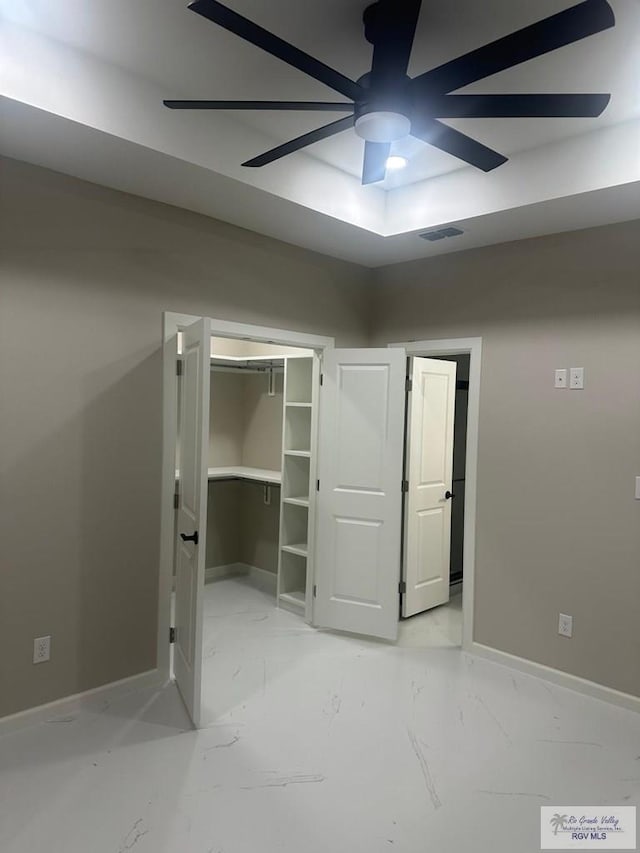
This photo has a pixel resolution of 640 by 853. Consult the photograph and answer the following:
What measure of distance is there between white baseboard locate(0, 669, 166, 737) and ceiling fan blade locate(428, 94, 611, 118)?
3.06 metres

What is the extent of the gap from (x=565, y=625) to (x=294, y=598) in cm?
199

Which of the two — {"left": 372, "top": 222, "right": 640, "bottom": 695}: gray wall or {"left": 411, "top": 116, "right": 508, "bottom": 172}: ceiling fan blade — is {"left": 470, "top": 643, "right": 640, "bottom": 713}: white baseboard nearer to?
{"left": 372, "top": 222, "right": 640, "bottom": 695}: gray wall

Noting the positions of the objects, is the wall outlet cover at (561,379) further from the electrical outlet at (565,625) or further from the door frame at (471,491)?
the electrical outlet at (565,625)

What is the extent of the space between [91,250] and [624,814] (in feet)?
11.3

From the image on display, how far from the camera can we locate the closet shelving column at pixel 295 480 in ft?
14.8

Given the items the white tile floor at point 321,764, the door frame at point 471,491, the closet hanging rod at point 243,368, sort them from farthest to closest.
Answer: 1. the closet hanging rod at point 243,368
2. the door frame at point 471,491
3. the white tile floor at point 321,764

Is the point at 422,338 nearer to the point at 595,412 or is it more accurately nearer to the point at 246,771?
the point at 595,412

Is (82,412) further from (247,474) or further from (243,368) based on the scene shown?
(243,368)

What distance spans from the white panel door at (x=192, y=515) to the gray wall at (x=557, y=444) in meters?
1.89

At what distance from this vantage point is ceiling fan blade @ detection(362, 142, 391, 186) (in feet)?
7.43

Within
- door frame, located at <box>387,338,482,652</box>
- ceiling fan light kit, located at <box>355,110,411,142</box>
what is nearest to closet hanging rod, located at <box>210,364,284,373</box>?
door frame, located at <box>387,338,482,652</box>

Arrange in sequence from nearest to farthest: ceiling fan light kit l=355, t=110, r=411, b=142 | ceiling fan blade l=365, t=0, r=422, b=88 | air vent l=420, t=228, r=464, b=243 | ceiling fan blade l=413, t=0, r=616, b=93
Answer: ceiling fan blade l=413, t=0, r=616, b=93 → ceiling fan blade l=365, t=0, r=422, b=88 → ceiling fan light kit l=355, t=110, r=411, b=142 → air vent l=420, t=228, r=464, b=243

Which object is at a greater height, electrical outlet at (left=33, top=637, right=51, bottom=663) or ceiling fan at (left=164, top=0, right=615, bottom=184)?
ceiling fan at (left=164, top=0, right=615, bottom=184)

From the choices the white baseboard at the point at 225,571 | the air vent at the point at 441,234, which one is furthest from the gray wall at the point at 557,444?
the white baseboard at the point at 225,571
